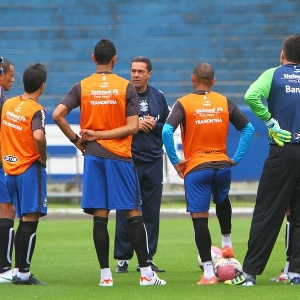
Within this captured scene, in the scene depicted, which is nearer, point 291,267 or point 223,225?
point 291,267

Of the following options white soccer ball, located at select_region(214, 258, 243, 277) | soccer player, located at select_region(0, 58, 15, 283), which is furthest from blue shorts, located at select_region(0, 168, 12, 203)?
white soccer ball, located at select_region(214, 258, 243, 277)

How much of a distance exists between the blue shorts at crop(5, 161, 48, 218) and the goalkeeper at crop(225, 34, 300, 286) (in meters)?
2.07

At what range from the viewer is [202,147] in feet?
31.0

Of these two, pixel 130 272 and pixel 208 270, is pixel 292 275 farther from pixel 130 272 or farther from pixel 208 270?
pixel 130 272

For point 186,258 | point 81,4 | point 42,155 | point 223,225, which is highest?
point 81,4

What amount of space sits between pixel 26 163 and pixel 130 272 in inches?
86.0

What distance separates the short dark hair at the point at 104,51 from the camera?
29.5ft

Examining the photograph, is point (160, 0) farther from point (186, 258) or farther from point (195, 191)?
point (195, 191)

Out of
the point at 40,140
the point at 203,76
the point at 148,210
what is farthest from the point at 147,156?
the point at 40,140

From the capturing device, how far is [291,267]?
905 centimetres

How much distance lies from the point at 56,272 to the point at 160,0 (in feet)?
59.2

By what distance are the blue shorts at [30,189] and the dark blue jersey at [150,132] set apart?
5.90ft

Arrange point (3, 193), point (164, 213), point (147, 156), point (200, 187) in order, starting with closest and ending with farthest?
point (200, 187), point (3, 193), point (147, 156), point (164, 213)

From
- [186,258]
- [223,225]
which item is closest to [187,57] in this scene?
[186,258]
